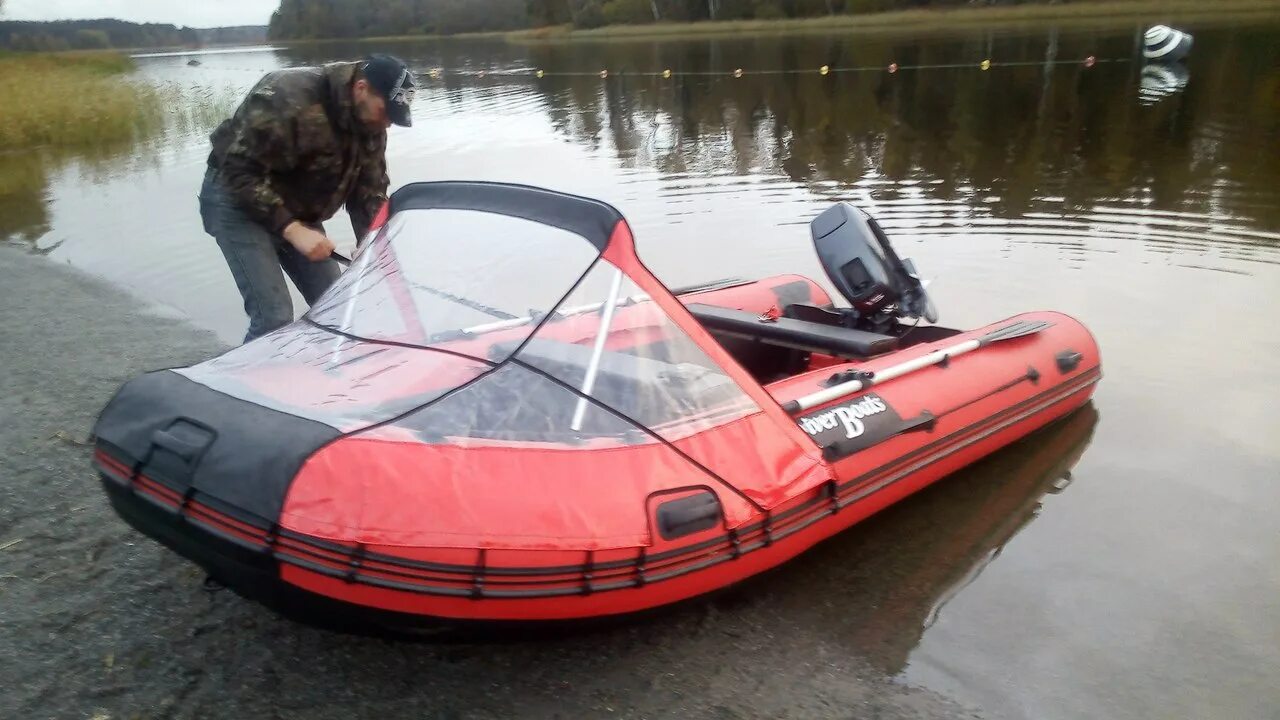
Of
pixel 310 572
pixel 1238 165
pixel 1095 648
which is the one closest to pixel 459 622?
pixel 310 572

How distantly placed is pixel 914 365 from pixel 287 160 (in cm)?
268

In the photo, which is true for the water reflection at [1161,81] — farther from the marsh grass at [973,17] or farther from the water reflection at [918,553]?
the water reflection at [918,553]

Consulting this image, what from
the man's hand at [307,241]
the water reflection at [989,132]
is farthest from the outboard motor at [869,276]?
the water reflection at [989,132]

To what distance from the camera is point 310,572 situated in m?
2.37

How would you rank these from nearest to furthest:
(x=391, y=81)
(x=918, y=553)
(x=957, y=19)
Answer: (x=918, y=553)
(x=391, y=81)
(x=957, y=19)

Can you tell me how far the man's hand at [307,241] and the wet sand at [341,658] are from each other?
1252mm

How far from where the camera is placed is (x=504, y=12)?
75688 mm

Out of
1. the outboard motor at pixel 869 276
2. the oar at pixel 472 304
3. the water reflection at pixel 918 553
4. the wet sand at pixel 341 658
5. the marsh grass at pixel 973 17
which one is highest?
the marsh grass at pixel 973 17

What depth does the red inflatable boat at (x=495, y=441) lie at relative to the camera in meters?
2.41

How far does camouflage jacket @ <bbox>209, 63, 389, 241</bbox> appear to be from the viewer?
3.71 meters

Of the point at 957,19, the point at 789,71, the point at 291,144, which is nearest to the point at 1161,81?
the point at 789,71

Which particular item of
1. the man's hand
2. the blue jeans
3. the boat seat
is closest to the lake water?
the boat seat

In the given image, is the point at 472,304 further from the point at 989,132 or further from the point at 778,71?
the point at 778,71

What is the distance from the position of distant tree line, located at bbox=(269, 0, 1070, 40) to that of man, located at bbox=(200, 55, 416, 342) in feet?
123
